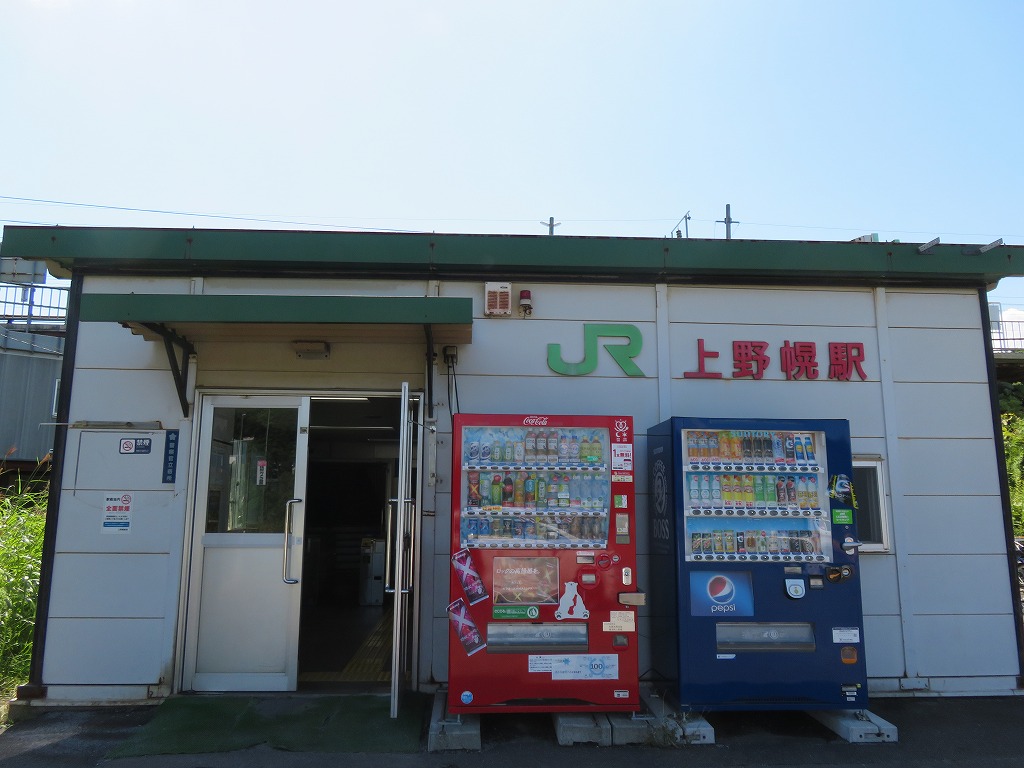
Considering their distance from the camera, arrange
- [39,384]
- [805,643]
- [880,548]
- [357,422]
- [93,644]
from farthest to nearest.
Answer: [39,384]
[357,422]
[880,548]
[93,644]
[805,643]

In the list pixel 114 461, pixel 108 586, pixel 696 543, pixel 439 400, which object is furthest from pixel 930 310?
pixel 108 586

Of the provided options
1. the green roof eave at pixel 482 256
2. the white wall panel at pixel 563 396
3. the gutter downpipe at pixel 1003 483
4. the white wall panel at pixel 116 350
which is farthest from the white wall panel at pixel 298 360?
the gutter downpipe at pixel 1003 483

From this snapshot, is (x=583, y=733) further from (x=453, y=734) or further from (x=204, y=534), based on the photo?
(x=204, y=534)

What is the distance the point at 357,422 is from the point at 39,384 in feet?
26.7

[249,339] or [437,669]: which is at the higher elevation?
[249,339]

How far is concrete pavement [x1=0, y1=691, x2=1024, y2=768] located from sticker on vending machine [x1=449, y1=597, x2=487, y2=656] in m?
0.59

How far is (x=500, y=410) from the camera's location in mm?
5027

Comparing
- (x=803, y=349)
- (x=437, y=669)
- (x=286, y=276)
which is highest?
(x=286, y=276)

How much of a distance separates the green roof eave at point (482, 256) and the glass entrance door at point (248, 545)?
1.08 meters

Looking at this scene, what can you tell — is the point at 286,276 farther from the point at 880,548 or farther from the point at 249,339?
the point at 880,548

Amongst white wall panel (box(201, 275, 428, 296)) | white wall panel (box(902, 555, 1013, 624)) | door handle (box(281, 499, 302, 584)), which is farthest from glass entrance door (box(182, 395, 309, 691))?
white wall panel (box(902, 555, 1013, 624))

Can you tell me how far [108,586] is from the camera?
15.6 feet

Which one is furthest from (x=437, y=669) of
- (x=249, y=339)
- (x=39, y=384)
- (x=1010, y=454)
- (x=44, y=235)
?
(x=1010, y=454)

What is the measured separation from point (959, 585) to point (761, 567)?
1.97 meters
